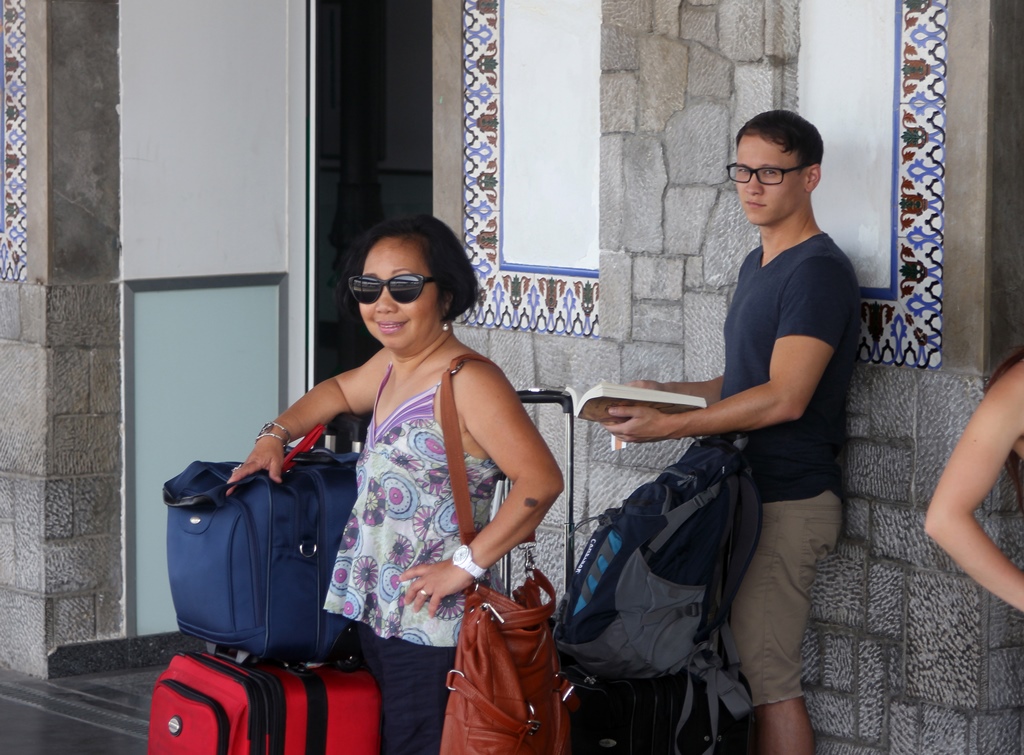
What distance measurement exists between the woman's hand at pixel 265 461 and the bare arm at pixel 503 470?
426 mm

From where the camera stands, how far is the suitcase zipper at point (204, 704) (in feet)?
10.8

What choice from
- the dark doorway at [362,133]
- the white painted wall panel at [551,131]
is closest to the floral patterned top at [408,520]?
the white painted wall panel at [551,131]

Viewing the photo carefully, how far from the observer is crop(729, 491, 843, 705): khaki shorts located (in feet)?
13.6

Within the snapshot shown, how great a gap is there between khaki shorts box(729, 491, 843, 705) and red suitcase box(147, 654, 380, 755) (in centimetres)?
116

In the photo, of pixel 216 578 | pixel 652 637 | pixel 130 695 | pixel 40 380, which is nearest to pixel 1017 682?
pixel 652 637

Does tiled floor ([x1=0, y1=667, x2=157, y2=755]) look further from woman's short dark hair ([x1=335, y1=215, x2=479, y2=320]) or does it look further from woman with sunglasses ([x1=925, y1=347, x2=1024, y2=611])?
woman with sunglasses ([x1=925, y1=347, x2=1024, y2=611])

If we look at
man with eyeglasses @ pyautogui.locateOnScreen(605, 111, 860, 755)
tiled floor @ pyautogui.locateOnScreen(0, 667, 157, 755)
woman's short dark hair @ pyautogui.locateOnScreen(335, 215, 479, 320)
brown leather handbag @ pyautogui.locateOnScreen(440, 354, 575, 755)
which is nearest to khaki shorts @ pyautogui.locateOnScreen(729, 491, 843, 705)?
man with eyeglasses @ pyautogui.locateOnScreen(605, 111, 860, 755)

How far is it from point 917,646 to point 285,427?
1704 mm

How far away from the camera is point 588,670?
3.93m

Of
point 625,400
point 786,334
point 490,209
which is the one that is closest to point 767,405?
point 786,334

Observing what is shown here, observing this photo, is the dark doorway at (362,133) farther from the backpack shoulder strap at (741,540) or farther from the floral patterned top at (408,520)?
the floral patterned top at (408,520)

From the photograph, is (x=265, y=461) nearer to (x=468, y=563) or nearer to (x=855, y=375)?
(x=468, y=563)

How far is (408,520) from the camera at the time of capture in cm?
325

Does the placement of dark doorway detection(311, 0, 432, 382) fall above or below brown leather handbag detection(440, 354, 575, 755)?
above
